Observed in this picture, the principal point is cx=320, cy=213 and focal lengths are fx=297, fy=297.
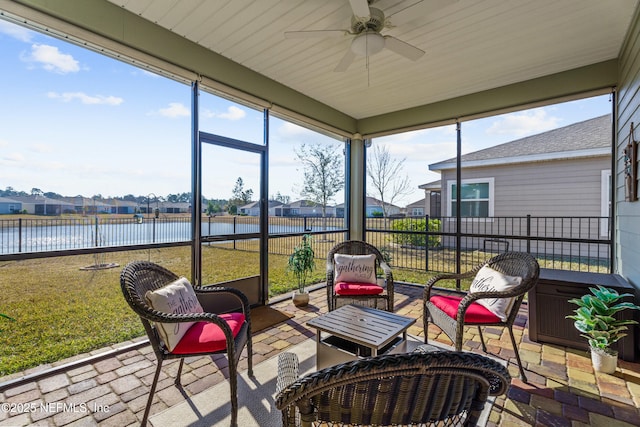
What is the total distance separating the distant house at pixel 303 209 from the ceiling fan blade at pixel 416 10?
8.72ft

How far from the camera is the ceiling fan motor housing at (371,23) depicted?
247 centimetres

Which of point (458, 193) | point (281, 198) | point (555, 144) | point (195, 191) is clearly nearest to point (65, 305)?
point (195, 191)

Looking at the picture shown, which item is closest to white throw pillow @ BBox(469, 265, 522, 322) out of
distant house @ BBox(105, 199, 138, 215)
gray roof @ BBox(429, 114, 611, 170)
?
gray roof @ BBox(429, 114, 611, 170)

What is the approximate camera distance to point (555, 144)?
15.4ft

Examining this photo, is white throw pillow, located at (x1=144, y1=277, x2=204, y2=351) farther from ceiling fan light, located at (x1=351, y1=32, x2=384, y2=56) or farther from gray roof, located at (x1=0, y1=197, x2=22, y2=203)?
ceiling fan light, located at (x1=351, y1=32, x2=384, y2=56)

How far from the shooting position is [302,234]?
468 cm

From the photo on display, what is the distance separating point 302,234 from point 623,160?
3.89 metres

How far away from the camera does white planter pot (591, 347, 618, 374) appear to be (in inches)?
94.6

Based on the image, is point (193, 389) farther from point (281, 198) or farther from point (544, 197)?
point (544, 197)

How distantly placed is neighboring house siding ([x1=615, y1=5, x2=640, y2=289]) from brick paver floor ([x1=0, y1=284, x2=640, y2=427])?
97cm

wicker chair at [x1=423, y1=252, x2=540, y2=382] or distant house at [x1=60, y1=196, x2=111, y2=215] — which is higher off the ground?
distant house at [x1=60, y1=196, x2=111, y2=215]

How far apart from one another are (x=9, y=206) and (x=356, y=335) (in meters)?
2.81

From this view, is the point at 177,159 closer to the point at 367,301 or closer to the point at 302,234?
the point at 302,234

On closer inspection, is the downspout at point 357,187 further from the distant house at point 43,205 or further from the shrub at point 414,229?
the distant house at point 43,205
